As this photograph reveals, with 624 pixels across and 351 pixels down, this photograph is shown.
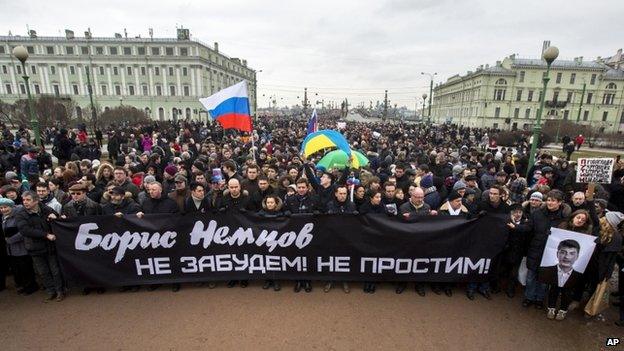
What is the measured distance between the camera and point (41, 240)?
457 centimetres

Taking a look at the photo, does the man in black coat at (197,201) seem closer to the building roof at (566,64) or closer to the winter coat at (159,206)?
the winter coat at (159,206)

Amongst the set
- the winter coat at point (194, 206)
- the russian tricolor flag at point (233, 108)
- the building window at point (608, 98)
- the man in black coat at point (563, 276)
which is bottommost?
the man in black coat at point (563, 276)

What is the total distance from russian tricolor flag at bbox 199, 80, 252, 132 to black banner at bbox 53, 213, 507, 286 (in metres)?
3.68

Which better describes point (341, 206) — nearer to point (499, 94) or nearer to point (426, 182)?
point (426, 182)

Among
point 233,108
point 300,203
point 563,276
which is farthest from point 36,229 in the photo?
point 563,276

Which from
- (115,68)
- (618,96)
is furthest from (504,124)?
(115,68)

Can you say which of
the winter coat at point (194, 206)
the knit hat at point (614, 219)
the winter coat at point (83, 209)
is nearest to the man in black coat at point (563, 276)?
the knit hat at point (614, 219)

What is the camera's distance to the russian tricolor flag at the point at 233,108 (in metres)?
7.91

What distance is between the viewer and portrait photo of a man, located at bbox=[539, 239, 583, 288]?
4211mm

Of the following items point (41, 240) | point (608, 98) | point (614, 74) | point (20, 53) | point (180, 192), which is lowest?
point (41, 240)

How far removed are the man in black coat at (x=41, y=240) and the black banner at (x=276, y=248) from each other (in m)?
0.15

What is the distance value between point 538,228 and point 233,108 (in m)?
6.76

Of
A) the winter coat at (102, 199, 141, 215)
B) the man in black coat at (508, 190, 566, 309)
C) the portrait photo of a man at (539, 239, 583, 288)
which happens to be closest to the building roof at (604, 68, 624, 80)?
the man in black coat at (508, 190, 566, 309)

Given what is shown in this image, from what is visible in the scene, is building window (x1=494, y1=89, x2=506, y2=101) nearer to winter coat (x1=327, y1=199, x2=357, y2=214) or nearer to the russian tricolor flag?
the russian tricolor flag
